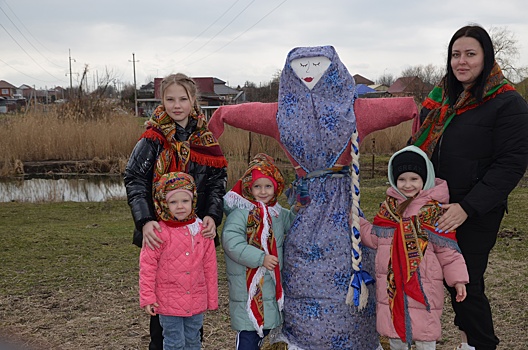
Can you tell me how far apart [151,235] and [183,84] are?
0.75 metres

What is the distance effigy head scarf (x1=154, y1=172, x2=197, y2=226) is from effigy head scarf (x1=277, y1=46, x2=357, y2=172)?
21.0 inches

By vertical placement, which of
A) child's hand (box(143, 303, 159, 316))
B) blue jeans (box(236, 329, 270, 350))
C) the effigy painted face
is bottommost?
blue jeans (box(236, 329, 270, 350))

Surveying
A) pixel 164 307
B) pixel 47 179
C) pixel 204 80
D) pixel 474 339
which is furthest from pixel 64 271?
pixel 204 80

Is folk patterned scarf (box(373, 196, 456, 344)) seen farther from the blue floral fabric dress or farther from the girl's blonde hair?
the girl's blonde hair

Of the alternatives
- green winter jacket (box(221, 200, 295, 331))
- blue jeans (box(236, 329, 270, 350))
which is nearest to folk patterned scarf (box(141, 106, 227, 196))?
green winter jacket (box(221, 200, 295, 331))

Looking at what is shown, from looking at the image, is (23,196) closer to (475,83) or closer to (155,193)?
(155,193)

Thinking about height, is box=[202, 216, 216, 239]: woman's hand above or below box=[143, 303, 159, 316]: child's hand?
above

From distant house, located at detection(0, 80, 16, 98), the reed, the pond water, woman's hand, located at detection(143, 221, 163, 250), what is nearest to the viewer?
woman's hand, located at detection(143, 221, 163, 250)

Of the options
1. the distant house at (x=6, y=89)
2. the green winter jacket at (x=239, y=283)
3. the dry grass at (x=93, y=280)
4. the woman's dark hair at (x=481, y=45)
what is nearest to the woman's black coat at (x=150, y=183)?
the green winter jacket at (x=239, y=283)

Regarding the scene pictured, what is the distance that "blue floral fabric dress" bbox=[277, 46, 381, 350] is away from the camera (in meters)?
2.66

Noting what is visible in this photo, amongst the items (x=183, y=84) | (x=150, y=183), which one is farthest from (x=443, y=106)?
(x=150, y=183)

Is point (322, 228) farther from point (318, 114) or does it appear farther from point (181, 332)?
point (181, 332)

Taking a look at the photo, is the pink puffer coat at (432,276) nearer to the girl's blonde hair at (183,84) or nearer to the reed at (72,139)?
the girl's blonde hair at (183,84)

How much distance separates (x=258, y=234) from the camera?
2699mm
